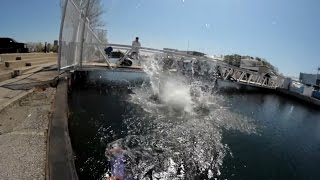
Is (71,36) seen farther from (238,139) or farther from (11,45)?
(11,45)

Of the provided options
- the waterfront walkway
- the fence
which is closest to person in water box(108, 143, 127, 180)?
the waterfront walkway

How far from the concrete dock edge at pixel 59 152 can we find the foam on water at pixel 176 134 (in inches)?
66.1

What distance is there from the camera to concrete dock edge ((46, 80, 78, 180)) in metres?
4.97

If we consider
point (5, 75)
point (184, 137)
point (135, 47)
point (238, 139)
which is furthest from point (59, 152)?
point (135, 47)

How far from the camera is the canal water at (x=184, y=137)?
7.80 metres

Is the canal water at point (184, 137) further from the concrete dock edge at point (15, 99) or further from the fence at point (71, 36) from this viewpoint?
the fence at point (71, 36)

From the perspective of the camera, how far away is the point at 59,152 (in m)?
5.81

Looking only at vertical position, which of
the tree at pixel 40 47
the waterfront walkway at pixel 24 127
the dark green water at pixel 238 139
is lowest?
the dark green water at pixel 238 139

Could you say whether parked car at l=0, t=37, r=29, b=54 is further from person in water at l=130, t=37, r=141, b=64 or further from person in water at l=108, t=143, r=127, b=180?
person in water at l=108, t=143, r=127, b=180

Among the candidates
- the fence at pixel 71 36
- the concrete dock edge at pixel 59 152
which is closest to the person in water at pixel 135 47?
the fence at pixel 71 36

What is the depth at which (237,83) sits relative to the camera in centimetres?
2741

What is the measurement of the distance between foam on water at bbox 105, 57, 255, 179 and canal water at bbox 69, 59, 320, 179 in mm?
24

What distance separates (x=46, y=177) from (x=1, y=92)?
7638mm

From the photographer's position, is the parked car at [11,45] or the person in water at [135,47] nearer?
the person in water at [135,47]
